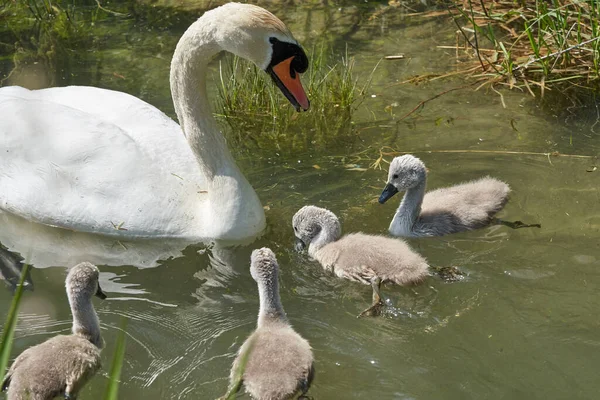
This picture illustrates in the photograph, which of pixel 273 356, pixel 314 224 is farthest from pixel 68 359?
pixel 314 224

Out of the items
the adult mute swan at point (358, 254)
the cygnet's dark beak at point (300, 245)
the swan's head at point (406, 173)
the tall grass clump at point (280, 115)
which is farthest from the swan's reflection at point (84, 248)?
the tall grass clump at point (280, 115)

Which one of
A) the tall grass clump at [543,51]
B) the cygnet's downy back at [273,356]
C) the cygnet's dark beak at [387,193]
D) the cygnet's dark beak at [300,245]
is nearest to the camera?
the cygnet's downy back at [273,356]

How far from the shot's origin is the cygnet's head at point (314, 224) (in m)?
5.55

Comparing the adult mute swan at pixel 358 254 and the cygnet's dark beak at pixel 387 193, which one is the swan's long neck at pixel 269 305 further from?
the cygnet's dark beak at pixel 387 193

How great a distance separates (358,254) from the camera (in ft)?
17.3

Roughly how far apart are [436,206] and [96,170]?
2163 millimetres

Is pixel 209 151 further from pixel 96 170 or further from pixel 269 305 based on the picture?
pixel 269 305

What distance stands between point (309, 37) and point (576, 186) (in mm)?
3616

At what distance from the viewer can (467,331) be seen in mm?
4805

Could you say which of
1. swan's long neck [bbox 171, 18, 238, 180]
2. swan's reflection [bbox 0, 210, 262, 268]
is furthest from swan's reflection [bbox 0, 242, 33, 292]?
swan's long neck [bbox 171, 18, 238, 180]

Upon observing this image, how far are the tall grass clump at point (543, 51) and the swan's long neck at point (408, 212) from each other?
178cm

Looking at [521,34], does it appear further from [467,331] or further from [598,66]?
[467,331]

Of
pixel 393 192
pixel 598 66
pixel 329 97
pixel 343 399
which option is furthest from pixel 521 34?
pixel 343 399

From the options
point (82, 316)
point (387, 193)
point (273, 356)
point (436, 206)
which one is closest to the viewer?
point (273, 356)
